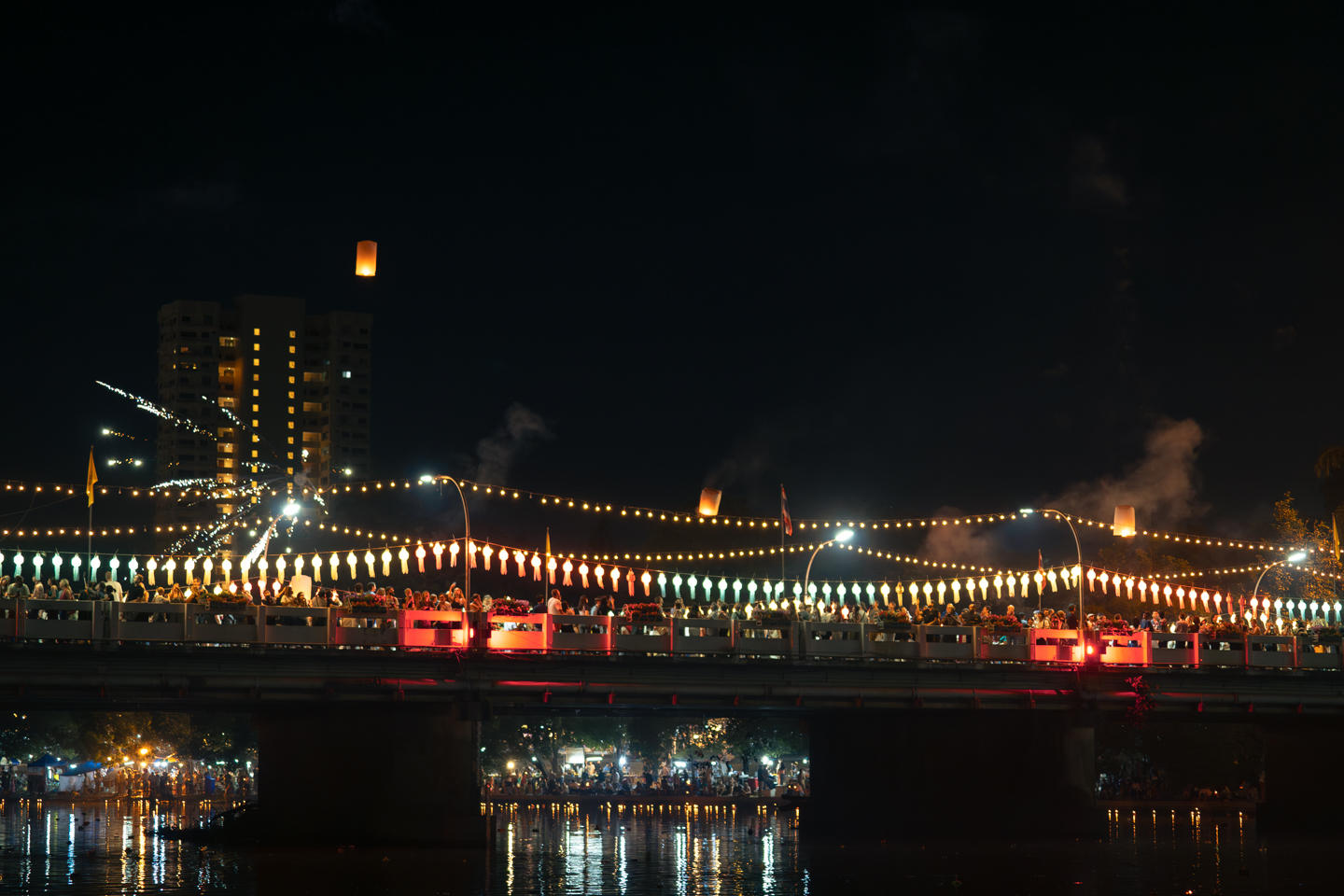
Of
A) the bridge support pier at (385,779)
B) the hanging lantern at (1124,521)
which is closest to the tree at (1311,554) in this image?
the hanging lantern at (1124,521)

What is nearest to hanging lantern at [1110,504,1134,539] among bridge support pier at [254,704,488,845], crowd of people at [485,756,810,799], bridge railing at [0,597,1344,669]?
bridge railing at [0,597,1344,669]

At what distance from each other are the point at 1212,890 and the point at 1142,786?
40391 mm

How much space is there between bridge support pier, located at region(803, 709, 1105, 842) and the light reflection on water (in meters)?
1.49

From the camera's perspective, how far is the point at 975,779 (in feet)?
157

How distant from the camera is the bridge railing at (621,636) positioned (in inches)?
1476

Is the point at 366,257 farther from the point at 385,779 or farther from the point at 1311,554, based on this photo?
the point at 1311,554

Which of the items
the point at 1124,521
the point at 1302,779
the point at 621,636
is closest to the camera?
the point at 621,636

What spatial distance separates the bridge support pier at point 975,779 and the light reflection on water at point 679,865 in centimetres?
149

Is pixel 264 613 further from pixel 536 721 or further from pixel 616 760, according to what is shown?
pixel 616 760

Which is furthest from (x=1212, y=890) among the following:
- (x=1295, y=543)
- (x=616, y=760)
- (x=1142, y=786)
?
(x=616, y=760)

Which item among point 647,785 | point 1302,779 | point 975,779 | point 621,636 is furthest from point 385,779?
point 647,785

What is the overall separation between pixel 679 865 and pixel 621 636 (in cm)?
646

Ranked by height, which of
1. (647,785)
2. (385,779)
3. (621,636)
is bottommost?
(647,785)

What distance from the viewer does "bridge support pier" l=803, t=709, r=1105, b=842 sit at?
47.2m
